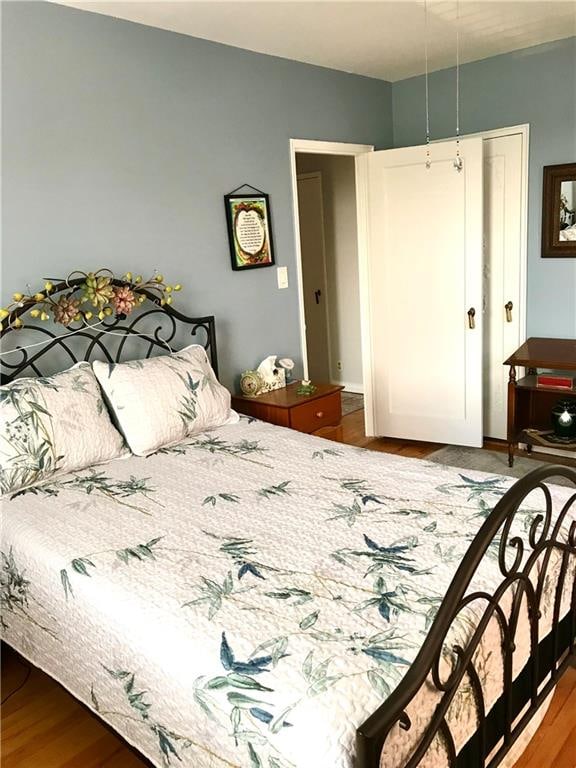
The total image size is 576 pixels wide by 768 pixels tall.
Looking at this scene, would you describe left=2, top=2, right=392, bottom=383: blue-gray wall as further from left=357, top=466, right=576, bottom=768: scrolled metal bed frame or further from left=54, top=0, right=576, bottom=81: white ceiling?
left=357, top=466, right=576, bottom=768: scrolled metal bed frame

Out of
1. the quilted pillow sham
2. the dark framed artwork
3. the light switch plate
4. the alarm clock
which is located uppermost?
the dark framed artwork

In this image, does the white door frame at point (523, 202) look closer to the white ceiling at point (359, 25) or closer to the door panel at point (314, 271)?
the white ceiling at point (359, 25)

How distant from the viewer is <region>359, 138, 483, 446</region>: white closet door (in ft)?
13.4

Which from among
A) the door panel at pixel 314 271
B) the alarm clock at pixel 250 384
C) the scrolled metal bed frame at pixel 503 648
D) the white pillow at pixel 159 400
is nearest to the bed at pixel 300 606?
the scrolled metal bed frame at pixel 503 648

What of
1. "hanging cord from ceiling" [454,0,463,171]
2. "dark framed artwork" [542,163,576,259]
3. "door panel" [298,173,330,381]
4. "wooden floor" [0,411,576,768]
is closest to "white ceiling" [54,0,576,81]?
"hanging cord from ceiling" [454,0,463,171]

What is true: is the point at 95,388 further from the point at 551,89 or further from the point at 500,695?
the point at 551,89

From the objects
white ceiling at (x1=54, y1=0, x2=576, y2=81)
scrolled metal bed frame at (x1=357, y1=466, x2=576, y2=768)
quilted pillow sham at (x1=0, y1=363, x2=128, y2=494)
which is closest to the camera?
scrolled metal bed frame at (x1=357, y1=466, x2=576, y2=768)

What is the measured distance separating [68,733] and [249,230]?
2.51 metres

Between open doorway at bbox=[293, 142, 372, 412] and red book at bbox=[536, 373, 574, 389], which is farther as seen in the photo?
open doorway at bbox=[293, 142, 372, 412]

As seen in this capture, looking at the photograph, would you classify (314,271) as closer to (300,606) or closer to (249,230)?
(249,230)

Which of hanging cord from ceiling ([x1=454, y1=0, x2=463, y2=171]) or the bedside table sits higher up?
hanging cord from ceiling ([x1=454, y1=0, x2=463, y2=171])

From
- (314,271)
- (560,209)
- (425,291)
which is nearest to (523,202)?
(560,209)

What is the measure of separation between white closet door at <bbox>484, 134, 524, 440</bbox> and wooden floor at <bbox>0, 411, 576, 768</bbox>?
2.43 meters

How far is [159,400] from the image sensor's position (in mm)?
2736
